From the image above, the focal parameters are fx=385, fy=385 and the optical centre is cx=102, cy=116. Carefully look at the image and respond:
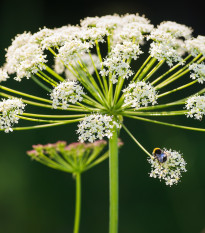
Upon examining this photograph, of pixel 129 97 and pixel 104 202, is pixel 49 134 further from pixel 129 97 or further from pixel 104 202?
pixel 129 97

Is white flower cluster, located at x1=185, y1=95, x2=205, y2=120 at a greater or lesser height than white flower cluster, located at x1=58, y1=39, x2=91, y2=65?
lesser

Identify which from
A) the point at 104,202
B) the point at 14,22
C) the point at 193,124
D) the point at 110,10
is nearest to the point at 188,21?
the point at 110,10

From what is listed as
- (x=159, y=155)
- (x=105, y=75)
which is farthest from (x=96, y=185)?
(x=159, y=155)

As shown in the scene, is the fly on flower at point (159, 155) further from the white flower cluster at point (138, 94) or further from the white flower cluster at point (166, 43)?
the white flower cluster at point (166, 43)

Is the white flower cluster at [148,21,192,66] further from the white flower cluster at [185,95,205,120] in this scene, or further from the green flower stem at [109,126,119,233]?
the green flower stem at [109,126,119,233]

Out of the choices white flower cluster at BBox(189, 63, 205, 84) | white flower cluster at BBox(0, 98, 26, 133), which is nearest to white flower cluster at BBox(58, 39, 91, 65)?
white flower cluster at BBox(0, 98, 26, 133)

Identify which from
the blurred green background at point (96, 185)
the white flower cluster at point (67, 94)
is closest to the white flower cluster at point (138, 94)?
the white flower cluster at point (67, 94)
